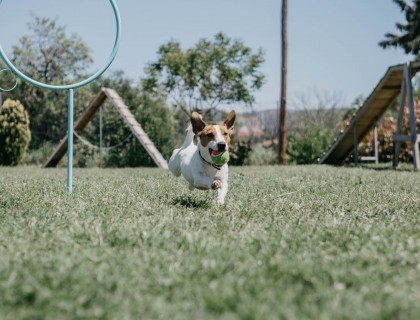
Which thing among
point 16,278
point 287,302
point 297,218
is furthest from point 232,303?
point 297,218

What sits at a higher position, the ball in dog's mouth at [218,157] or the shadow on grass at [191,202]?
the ball in dog's mouth at [218,157]

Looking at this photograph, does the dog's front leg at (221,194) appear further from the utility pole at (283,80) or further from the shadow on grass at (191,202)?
the utility pole at (283,80)

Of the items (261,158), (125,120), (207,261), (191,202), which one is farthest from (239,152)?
(207,261)

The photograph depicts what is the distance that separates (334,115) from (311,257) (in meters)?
21.6

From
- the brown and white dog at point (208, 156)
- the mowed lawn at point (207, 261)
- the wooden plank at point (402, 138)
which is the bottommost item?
the mowed lawn at point (207, 261)

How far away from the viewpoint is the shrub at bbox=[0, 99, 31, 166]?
17.6m

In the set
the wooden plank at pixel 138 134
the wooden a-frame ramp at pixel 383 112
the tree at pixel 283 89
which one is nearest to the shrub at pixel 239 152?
the tree at pixel 283 89

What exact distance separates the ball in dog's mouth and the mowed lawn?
40cm

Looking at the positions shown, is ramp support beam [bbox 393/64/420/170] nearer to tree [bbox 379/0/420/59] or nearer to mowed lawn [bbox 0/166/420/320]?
mowed lawn [bbox 0/166/420/320]

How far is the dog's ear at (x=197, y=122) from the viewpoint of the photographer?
491cm

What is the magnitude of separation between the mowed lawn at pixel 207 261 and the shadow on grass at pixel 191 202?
193 millimetres

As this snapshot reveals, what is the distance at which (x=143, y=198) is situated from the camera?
5184 mm

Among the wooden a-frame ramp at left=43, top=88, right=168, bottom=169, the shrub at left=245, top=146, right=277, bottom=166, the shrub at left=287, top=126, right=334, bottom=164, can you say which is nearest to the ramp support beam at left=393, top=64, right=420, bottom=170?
the shrub at left=287, top=126, right=334, bottom=164

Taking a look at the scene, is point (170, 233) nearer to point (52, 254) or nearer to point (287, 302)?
point (52, 254)
